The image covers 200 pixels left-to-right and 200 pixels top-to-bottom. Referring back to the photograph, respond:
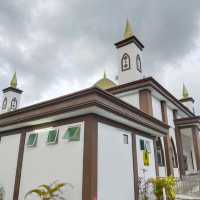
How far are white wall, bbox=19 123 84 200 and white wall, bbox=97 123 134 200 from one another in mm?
743

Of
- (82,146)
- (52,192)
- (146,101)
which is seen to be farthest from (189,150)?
(52,192)

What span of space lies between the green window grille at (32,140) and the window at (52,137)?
91 centimetres

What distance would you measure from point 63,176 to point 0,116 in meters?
5.28

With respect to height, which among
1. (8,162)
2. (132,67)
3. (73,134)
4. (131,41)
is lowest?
(8,162)

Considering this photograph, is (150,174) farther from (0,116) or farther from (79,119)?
(0,116)

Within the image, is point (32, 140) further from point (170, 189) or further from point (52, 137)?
point (170, 189)

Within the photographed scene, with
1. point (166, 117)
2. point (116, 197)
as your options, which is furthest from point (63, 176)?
point (166, 117)

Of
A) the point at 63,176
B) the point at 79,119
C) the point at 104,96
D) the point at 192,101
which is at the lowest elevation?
the point at 63,176

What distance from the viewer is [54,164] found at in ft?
27.4

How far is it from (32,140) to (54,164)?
183 cm

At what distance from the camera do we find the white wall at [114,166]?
7.68 meters

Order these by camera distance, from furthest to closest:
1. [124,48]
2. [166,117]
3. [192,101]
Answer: [192,101] < [124,48] < [166,117]

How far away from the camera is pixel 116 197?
8062mm

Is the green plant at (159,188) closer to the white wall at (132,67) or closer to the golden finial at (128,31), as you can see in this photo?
the white wall at (132,67)
